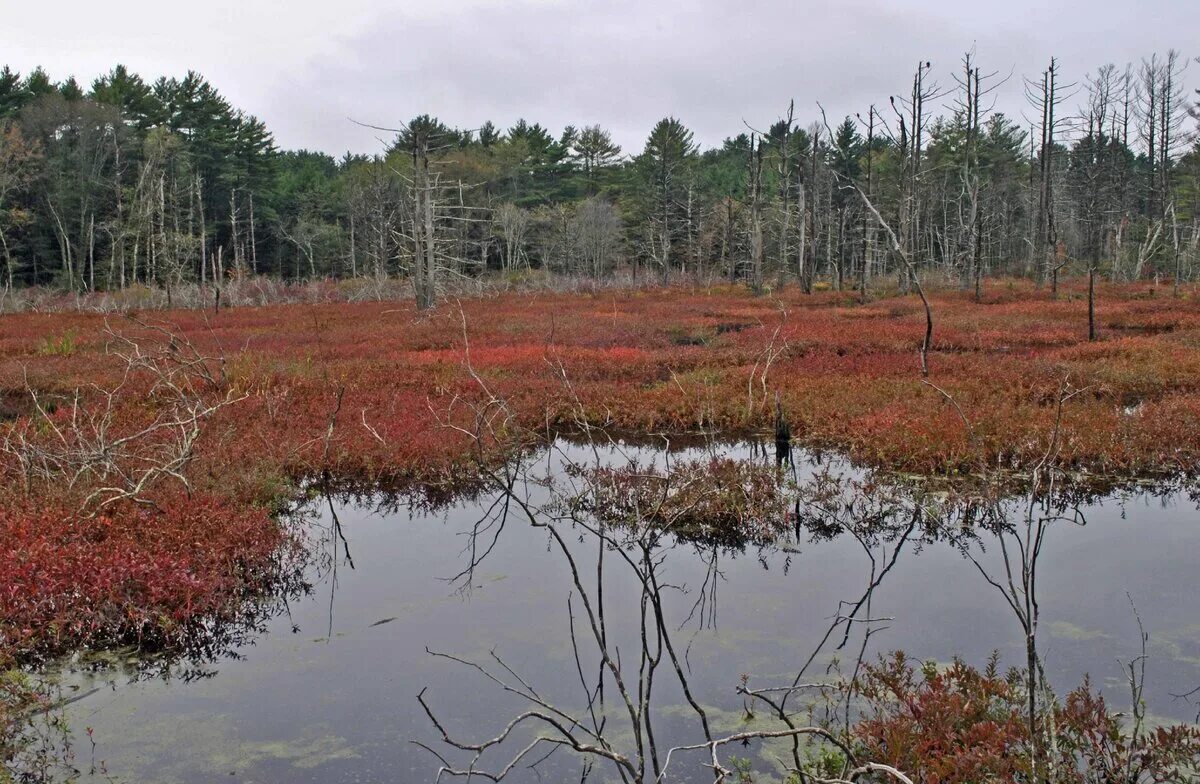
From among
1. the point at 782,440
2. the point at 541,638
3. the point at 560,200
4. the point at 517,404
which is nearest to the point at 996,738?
the point at 541,638

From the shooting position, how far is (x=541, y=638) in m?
6.36

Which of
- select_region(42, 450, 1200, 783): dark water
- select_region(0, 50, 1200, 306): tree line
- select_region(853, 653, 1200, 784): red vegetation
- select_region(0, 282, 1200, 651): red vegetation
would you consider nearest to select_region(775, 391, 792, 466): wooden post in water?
select_region(0, 282, 1200, 651): red vegetation

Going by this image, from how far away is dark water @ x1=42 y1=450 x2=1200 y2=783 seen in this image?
4.98 meters

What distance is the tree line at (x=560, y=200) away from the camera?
147 feet

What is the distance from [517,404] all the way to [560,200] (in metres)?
59.5

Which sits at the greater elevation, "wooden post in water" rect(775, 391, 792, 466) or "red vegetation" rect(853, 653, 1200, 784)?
"wooden post in water" rect(775, 391, 792, 466)

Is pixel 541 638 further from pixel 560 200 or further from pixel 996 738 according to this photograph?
pixel 560 200

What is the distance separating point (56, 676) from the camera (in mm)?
5875

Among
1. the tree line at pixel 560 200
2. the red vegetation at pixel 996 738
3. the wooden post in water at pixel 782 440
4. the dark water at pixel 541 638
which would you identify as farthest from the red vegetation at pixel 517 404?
the tree line at pixel 560 200

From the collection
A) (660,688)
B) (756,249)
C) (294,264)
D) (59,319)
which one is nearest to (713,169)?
(294,264)

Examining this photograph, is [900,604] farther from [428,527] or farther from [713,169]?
[713,169]

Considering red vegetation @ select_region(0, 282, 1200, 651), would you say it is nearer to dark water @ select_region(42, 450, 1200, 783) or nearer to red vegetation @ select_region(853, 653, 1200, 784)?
dark water @ select_region(42, 450, 1200, 783)

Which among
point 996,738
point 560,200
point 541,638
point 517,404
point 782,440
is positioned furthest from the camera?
point 560,200

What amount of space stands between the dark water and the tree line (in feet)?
102
